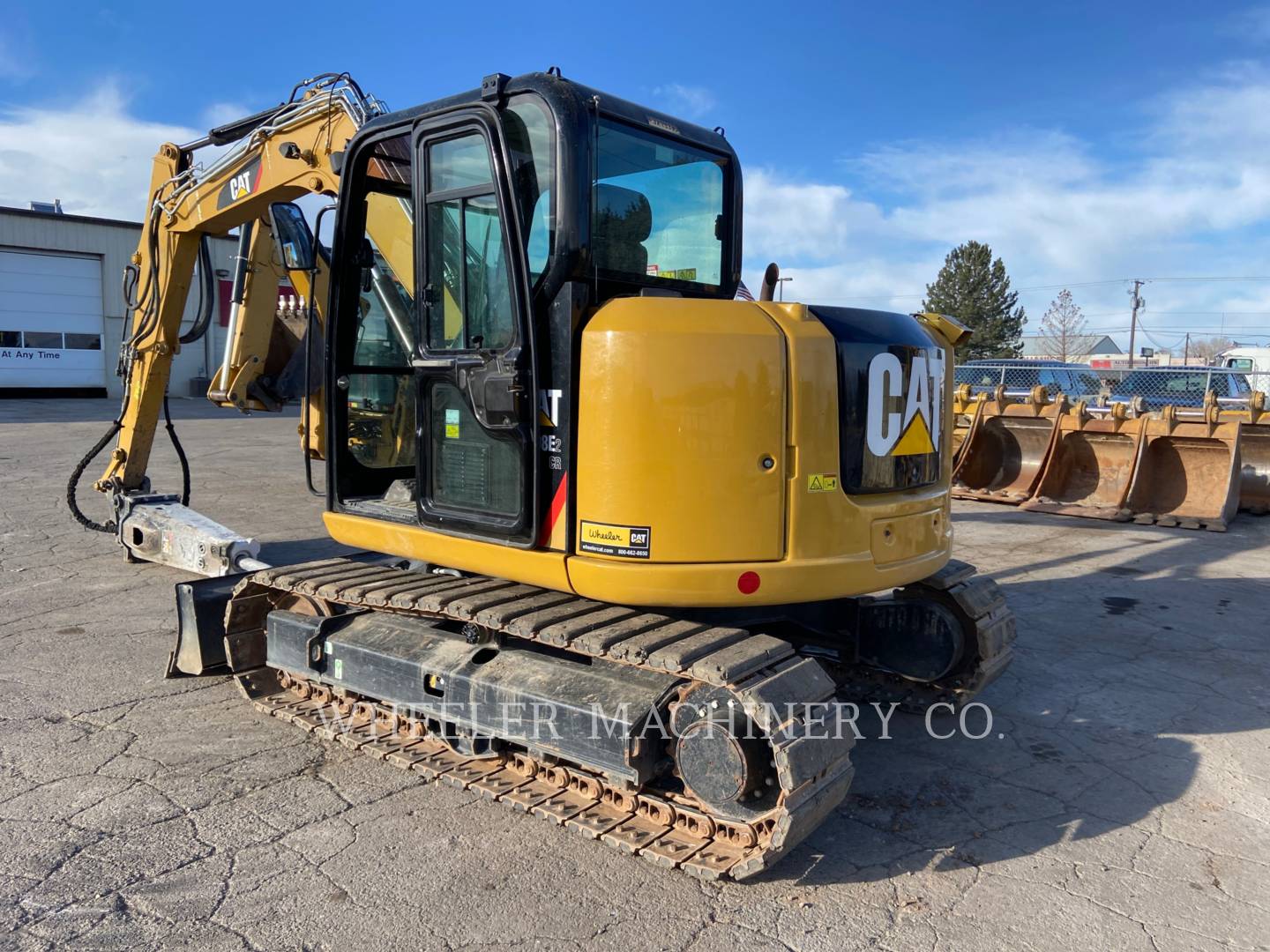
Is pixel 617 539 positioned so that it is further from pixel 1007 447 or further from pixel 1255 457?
pixel 1255 457

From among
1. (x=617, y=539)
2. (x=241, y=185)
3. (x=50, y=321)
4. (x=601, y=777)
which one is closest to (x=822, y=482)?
(x=617, y=539)

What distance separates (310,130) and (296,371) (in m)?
2.14

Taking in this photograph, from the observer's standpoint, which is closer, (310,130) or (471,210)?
(471,210)

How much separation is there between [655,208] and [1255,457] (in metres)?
10.5

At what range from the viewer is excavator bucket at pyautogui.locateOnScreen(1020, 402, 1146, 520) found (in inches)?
447

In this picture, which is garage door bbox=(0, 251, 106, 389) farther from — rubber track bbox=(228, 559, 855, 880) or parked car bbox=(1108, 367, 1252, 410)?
rubber track bbox=(228, 559, 855, 880)

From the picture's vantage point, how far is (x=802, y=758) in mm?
3150

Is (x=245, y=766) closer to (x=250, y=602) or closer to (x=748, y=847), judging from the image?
(x=250, y=602)

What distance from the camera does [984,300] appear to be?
150ft

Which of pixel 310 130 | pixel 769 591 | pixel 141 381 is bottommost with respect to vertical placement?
pixel 769 591

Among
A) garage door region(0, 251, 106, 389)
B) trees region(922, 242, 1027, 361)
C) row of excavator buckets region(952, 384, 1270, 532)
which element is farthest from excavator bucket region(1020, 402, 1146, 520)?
trees region(922, 242, 1027, 361)

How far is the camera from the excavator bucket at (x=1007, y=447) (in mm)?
12141

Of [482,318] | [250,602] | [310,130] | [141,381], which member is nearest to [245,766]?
A: [250,602]

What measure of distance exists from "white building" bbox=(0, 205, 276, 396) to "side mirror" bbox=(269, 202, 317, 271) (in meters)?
24.9
